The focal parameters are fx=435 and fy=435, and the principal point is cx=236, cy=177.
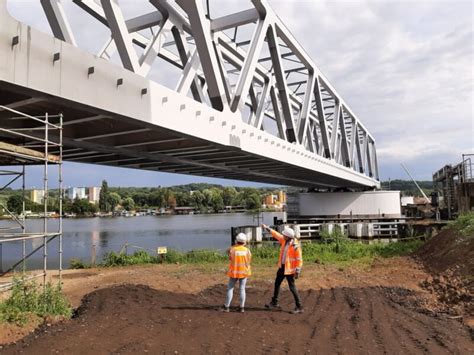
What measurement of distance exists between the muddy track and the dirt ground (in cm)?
1

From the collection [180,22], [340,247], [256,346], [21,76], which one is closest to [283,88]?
[180,22]

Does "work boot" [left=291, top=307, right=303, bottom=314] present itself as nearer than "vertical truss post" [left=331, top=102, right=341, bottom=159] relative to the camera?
Yes

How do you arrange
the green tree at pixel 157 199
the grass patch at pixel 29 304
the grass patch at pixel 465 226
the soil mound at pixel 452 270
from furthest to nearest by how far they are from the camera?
the green tree at pixel 157 199 → the grass patch at pixel 465 226 → the soil mound at pixel 452 270 → the grass patch at pixel 29 304

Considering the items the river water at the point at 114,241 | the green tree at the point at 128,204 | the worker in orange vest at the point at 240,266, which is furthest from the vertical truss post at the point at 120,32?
the green tree at the point at 128,204

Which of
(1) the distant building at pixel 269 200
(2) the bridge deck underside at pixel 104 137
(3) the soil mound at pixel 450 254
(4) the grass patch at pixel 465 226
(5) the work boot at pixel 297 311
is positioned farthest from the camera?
(1) the distant building at pixel 269 200

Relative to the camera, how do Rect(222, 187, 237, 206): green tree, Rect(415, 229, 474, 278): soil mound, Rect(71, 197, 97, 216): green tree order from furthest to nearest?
Rect(222, 187, 237, 206): green tree, Rect(71, 197, 97, 216): green tree, Rect(415, 229, 474, 278): soil mound

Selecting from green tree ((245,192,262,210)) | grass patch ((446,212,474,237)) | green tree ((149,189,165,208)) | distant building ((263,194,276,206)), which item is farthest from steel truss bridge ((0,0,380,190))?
distant building ((263,194,276,206))

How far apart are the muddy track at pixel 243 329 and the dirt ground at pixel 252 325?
0.01 metres

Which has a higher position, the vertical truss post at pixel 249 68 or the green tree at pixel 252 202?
the vertical truss post at pixel 249 68

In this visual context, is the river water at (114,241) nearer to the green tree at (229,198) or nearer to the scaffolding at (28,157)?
the scaffolding at (28,157)

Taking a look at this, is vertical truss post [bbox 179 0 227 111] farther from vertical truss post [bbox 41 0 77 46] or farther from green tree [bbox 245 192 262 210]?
green tree [bbox 245 192 262 210]

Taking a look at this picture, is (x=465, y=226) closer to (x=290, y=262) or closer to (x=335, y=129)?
(x=290, y=262)

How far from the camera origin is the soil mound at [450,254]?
39.6 feet

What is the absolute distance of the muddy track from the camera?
5.99 m
